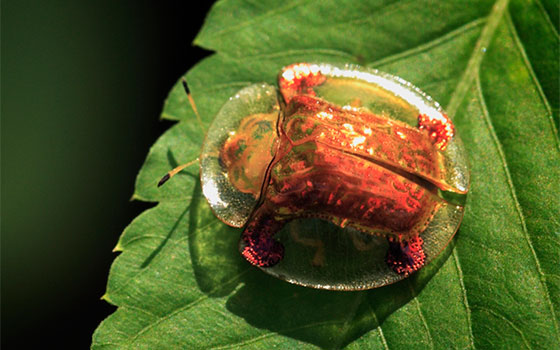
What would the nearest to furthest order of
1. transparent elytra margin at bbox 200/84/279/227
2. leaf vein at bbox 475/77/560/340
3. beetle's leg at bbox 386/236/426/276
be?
leaf vein at bbox 475/77/560/340
beetle's leg at bbox 386/236/426/276
transparent elytra margin at bbox 200/84/279/227

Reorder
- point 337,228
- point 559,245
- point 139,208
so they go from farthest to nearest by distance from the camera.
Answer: point 139,208
point 337,228
point 559,245

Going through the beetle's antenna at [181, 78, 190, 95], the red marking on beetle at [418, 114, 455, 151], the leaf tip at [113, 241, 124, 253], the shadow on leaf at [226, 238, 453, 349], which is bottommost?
the shadow on leaf at [226, 238, 453, 349]

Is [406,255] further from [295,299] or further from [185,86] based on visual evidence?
[185,86]

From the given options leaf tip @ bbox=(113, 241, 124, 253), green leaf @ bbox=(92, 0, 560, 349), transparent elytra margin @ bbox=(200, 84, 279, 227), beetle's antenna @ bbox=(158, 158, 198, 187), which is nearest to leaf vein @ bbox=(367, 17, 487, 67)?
green leaf @ bbox=(92, 0, 560, 349)

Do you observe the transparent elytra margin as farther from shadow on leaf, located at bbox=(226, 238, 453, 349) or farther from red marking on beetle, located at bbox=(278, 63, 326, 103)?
shadow on leaf, located at bbox=(226, 238, 453, 349)

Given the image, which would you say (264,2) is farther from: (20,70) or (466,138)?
(20,70)

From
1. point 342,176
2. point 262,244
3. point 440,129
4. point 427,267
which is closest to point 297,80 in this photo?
point 342,176

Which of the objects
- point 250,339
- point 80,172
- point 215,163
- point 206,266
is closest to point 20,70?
point 80,172
